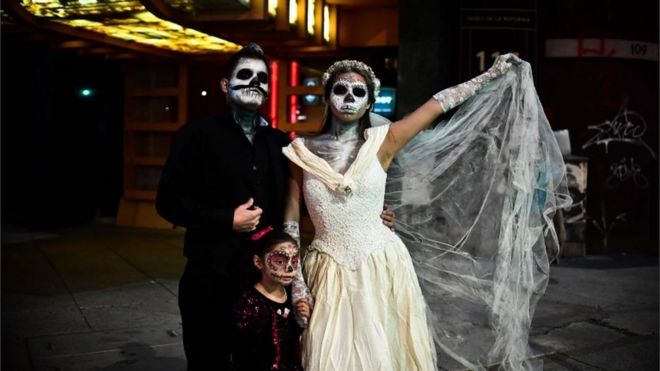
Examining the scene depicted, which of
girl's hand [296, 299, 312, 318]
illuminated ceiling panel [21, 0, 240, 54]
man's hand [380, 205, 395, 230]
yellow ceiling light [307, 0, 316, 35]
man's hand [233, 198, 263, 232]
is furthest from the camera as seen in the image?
yellow ceiling light [307, 0, 316, 35]

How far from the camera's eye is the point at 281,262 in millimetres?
3170

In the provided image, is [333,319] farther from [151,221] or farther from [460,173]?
[151,221]

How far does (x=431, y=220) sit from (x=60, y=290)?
4.48 meters

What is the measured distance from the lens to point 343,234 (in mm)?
3322

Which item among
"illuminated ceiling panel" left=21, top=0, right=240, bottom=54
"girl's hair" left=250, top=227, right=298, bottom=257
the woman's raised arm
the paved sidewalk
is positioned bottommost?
the paved sidewalk

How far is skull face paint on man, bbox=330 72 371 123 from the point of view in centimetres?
333

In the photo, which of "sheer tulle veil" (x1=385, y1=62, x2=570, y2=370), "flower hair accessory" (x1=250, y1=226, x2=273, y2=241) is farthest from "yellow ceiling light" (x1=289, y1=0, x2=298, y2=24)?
"flower hair accessory" (x1=250, y1=226, x2=273, y2=241)

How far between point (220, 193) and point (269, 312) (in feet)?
1.95

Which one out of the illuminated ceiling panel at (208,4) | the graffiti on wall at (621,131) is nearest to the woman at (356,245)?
the illuminated ceiling panel at (208,4)

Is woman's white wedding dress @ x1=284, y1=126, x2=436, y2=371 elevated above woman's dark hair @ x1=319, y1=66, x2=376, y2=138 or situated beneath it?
situated beneath

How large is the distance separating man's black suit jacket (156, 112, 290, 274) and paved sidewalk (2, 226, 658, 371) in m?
1.86

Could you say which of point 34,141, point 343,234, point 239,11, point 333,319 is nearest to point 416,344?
point 333,319

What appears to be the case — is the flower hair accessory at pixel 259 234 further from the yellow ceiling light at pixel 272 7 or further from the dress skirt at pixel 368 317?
the yellow ceiling light at pixel 272 7

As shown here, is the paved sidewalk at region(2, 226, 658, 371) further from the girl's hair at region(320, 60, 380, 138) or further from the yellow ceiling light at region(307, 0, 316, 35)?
the yellow ceiling light at region(307, 0, 316, 35)
